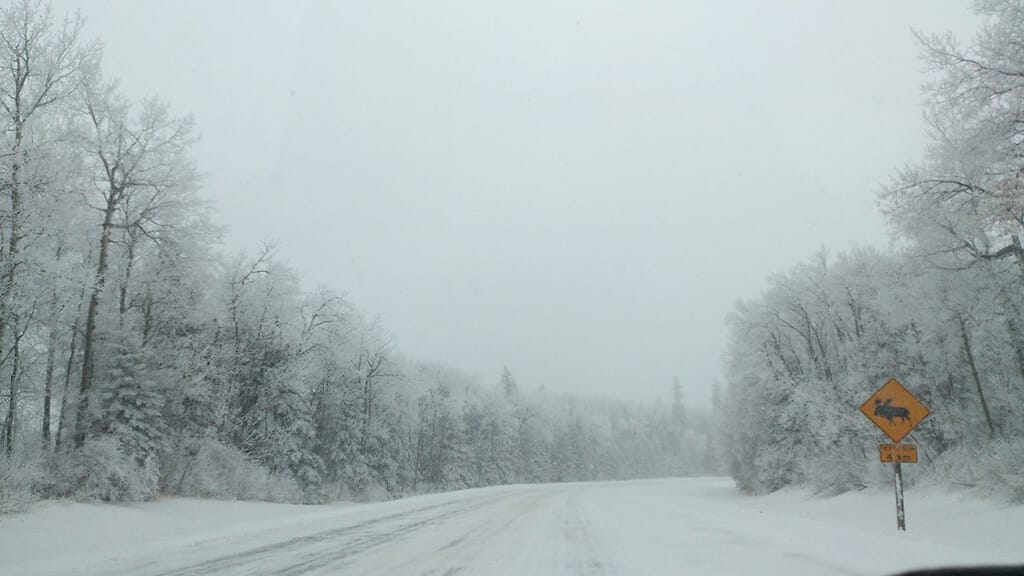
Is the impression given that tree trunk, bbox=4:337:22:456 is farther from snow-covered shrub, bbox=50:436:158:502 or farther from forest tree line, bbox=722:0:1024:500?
forest tree line, bbox=722:0:1024:500

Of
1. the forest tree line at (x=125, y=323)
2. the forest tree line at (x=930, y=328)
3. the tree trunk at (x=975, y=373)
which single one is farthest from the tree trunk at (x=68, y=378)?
the tree trunk at (x=975, y=373)

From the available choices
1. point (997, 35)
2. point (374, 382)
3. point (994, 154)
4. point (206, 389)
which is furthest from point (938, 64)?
point (374, 382)

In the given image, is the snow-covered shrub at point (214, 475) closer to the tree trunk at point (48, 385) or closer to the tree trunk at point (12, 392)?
the tree trunk at point (48, 385)

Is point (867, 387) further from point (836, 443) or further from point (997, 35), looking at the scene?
point (997, 35)

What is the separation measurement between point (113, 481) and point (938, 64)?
77.5 ft

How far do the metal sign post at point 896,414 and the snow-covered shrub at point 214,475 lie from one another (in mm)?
21760

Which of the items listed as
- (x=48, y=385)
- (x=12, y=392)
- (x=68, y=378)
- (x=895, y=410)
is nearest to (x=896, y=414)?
(x=895, y=410)

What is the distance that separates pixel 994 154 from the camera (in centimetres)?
1482

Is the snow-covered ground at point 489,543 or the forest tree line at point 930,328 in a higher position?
Answer: the forest tree line at point 930,328

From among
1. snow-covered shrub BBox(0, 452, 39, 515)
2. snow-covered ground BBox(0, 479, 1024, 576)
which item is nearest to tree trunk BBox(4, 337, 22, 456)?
snow-covered shrub BBox(0, 452, 39, 515)

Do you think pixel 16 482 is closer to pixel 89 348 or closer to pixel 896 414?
pixel 89 348

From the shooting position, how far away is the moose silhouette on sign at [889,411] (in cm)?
1247

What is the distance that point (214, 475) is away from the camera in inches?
971

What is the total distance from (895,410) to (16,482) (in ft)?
60.4
